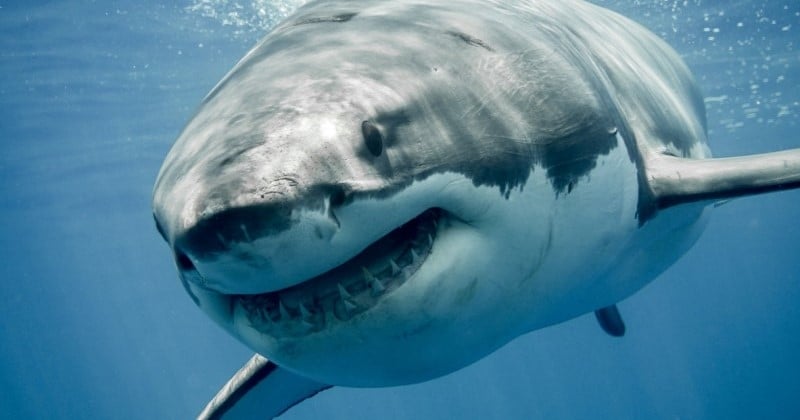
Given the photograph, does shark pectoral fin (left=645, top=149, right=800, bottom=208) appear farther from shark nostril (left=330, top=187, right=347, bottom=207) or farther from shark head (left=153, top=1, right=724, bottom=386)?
shark nostril (left=330, top=187, right=347, bottom=207)

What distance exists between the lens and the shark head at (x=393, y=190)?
1688 millimetres

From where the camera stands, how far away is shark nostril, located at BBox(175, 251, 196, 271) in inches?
70.5

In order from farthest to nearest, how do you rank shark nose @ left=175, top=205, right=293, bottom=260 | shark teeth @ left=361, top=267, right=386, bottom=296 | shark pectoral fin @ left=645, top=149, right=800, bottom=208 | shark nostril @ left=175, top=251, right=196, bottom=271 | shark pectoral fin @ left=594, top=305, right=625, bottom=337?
1. shark pectoral fin @ left=594, top=305, right=625, bottom=337
2. shark pectoral fin @ left=645, top=149, right=800, bottom=208
3. shark teeth @ left=361, top=267, right=386, bottom=296
4. shark nostril @ left=175, top=251, right=196, bottom=271
5. shark nose @ left=175, top=205, right=293, bottom=260

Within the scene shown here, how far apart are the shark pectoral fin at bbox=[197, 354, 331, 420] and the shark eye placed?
2604mm

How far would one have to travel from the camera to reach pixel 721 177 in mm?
3180

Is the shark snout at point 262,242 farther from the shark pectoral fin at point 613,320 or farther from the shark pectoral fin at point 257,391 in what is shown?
the shark pectoral fin at point 613,320

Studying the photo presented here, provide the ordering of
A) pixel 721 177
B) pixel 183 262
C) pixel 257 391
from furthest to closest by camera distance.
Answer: pixel 257 391 < pixel 721 177 < pixel 183 262

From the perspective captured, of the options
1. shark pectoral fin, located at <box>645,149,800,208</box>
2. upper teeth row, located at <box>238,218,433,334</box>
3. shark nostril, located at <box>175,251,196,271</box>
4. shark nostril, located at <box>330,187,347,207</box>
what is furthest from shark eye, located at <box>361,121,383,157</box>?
shark pectoral fin, located at <box>645,149,800,208</box>

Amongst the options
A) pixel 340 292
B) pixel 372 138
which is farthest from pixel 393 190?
pixel 340 292

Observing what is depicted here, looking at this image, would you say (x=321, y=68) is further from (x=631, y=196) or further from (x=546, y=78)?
(x=631, y=196)

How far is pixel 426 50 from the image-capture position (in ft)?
8.52

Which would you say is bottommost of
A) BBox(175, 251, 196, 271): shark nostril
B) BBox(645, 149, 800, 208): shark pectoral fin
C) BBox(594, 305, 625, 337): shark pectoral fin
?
BBox(594, 305, 625, 337): shark pectoral fin

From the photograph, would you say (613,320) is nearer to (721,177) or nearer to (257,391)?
(257,391)

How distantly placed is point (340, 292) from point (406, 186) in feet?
1.23
